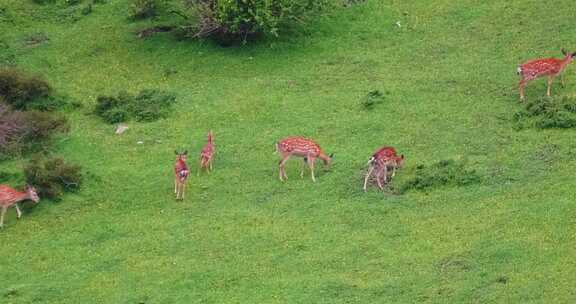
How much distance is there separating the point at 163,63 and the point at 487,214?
11.8m

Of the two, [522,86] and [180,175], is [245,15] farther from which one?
[180,175]

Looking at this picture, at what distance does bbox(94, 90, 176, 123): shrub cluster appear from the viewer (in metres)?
27.7

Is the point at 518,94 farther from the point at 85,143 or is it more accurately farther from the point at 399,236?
the point at 85,143

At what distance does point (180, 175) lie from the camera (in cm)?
2339

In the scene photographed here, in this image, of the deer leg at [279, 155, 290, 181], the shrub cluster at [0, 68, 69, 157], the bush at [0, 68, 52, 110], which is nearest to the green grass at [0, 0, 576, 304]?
the deer leg at [279, 155, 290, 181]

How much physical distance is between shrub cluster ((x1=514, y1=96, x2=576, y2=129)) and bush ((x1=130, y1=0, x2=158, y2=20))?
11936 mm

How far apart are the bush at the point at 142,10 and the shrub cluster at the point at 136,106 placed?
5.00 m

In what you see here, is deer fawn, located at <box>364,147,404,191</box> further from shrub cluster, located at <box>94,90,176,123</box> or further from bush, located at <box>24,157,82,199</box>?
shrub cluster, located at <box>94,90,176,123</box>

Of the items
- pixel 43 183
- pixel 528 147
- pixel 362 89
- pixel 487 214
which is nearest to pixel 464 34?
pixel 362 89

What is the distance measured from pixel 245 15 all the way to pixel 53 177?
8255 mm

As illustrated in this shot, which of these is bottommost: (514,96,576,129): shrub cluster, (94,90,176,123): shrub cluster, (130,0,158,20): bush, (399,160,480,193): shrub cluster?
(399,160,480,193): shrub cluster

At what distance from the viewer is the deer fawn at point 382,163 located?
23078 millimetres

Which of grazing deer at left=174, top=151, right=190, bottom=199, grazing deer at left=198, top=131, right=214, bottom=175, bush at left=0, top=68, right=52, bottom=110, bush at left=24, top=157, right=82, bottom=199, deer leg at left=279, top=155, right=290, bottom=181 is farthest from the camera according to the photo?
bush at left=0, top=68, right=52, bottom=110

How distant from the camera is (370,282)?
65.0ft
